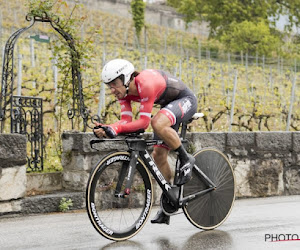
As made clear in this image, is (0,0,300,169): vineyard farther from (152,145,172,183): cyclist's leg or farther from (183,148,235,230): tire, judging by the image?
(183,148,235,230): tire

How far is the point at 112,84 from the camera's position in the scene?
5484 mm

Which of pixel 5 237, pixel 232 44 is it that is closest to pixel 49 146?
pixel 5 237

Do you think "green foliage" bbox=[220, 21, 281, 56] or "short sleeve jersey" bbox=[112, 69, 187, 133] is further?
"green foliage" bbox=[220, 21, 281, 56]

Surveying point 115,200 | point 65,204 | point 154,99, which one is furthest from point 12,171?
point 154,99

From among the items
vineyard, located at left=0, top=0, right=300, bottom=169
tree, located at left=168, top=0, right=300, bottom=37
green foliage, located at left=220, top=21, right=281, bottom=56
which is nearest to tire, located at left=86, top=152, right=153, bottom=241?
vineyard, located at left=0, top=0, right=300, bottom=169

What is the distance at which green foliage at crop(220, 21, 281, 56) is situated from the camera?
139ft

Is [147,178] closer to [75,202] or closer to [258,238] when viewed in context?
[258,238]

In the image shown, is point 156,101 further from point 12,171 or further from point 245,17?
point 245,17

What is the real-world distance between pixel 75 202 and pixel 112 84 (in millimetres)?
2479

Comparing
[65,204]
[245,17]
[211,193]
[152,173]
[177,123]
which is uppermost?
[245,17]

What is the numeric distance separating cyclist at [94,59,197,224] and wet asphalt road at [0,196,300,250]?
1.22 feet

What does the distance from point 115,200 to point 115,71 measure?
3.79 feet

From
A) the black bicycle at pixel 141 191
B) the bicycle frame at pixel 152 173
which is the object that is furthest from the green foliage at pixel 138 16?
the bicycle frame at pixel 152 173

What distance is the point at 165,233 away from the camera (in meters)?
6.03
